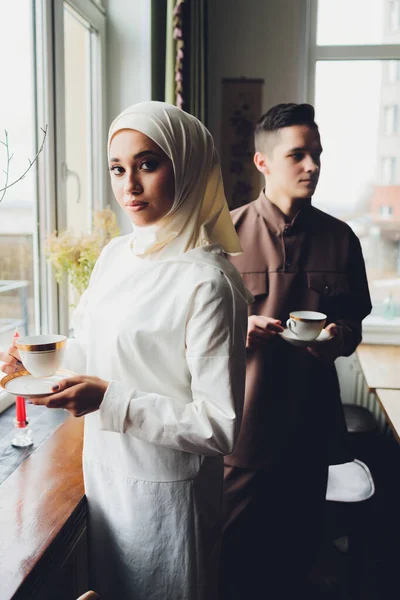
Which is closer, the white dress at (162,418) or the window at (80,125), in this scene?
the white dress at (162,418)

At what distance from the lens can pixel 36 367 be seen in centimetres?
94

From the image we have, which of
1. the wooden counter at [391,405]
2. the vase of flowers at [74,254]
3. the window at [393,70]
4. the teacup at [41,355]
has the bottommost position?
the wooden counter at [391,405]

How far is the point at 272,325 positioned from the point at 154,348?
0.61m

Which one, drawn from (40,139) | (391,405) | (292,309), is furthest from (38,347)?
(391,405)

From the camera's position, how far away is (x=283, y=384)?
1747mm

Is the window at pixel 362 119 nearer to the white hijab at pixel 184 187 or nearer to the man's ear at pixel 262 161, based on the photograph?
the man's ear at pixel 262 161

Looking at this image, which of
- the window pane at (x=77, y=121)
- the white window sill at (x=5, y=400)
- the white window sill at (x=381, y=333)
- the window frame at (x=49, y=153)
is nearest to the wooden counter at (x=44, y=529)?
the white window sill at (x=5, y=400)

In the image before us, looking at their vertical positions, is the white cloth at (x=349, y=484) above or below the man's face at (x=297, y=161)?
below

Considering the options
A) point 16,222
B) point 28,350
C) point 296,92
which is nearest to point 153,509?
point 28,350

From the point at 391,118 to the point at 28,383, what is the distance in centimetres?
306

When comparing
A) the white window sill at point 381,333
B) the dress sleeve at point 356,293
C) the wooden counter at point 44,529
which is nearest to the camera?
the wooden counter at point 44,529

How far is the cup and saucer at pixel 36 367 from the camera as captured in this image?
0.92m

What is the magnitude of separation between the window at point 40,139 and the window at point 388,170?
192cm

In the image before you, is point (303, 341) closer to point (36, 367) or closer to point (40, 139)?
point (36, 367)
